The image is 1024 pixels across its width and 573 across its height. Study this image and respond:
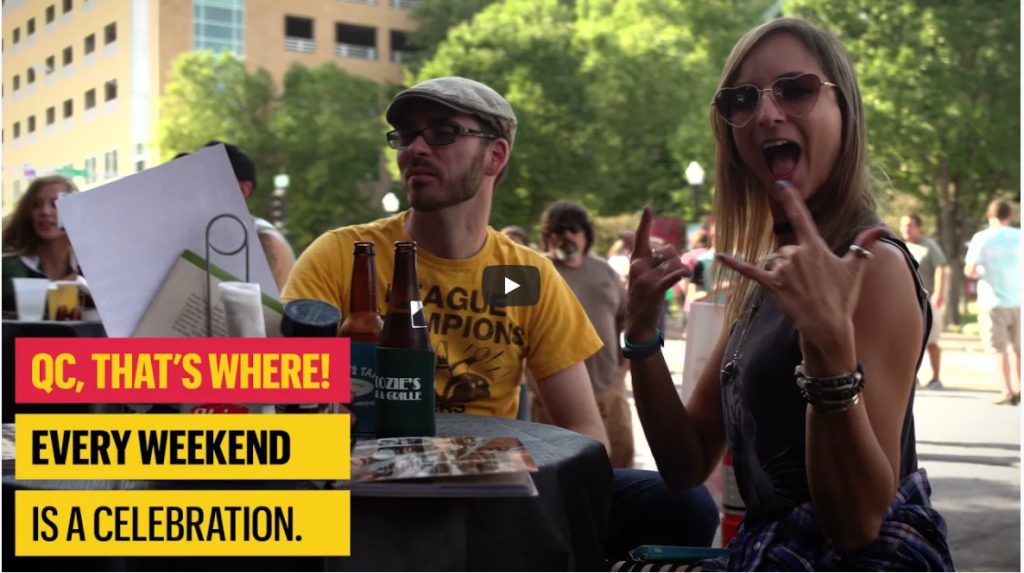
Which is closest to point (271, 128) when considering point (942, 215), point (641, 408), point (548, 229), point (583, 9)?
point (583, 9)

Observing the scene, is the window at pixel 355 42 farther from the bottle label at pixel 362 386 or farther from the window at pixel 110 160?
the bottle label at pixel 362 386

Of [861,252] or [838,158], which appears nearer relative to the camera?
[861,252]

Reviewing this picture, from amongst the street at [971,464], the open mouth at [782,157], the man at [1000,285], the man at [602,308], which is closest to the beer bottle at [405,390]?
the open mouth at [782,157]

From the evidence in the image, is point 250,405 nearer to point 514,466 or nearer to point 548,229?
point 514,466

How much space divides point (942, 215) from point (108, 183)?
2293 cm

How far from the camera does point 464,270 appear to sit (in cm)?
257

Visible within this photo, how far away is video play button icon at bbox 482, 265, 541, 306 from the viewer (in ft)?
8.52

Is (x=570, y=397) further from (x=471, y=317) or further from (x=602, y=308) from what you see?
(x=602, y=308)

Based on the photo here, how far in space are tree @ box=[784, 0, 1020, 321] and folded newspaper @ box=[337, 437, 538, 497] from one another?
1901cm

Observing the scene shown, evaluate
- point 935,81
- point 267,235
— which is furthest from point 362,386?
point 935,81

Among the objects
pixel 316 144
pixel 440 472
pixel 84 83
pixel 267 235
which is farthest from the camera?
pixel 316 144

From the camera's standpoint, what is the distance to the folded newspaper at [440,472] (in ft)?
4.26

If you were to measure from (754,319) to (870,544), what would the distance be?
41 centimetres

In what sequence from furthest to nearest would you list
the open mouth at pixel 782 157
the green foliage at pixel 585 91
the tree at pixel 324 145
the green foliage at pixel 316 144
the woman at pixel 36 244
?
the tree at pixel 324 145
the green foliage at pixel 316 144
the green foliage at pixel 585 91
the woman at pixel 36 244
the open mouth at pixel 782 157
